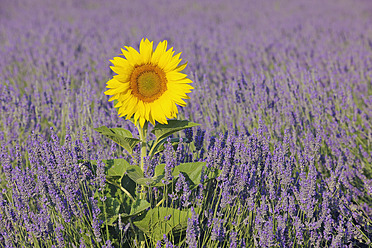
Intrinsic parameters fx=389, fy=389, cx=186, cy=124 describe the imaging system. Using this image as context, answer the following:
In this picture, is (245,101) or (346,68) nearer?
(245,101)

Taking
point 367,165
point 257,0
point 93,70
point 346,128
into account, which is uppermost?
point 257,0

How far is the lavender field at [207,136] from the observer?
1846mm

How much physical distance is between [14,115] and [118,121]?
98cm

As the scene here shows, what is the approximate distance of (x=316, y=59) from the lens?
16.8ft

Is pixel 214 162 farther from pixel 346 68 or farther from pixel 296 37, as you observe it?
pixel 296 37

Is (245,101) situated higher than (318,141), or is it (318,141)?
(245,101)

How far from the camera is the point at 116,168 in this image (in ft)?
6.07

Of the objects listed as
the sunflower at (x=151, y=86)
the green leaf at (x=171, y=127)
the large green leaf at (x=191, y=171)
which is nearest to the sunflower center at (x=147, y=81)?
the sunflower at (x=151, y=86)

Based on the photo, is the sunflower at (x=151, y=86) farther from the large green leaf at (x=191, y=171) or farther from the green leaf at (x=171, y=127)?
the large green leaf at (x=191, y=171)

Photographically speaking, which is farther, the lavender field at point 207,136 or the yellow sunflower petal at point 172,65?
the lavender field at point 207,136

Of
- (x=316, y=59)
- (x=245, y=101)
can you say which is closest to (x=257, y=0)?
(x=316, y=59)

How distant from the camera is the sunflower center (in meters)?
1.74

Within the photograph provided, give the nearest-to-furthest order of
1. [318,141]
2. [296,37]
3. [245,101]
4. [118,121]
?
[318,141] → [118,121] → [245,101] → [296,37]

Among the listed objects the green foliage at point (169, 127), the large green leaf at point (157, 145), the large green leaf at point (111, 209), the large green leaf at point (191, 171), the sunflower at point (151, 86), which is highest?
the sunflower at point (151, 86)
